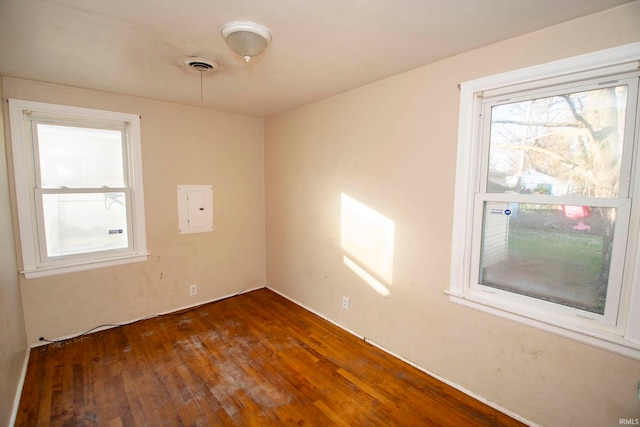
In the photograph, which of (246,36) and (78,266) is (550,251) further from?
(78,266)

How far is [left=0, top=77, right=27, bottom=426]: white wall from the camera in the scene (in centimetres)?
173

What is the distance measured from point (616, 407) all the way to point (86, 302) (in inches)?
162

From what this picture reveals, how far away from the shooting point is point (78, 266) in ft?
8.89

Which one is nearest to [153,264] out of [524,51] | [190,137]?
[190,137]

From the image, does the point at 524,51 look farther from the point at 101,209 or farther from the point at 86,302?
the point at 86,302

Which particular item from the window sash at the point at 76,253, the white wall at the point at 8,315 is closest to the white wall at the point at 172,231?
the window sash at the point at 76,253

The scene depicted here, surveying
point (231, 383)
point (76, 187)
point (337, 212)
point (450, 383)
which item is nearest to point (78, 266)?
point (76, 187)

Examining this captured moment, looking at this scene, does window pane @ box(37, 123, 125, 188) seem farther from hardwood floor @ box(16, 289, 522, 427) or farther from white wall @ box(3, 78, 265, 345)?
hardwood floor @ box(16, 289, 522, 427)

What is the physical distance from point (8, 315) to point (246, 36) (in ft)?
8.17

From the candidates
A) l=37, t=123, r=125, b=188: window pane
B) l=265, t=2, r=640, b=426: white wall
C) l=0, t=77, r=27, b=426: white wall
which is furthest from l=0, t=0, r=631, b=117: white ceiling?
l=0, t=77, r=27, b=426: white wall

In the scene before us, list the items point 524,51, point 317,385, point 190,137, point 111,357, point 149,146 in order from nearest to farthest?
point 524,51 → point 317,385 → point 111,357 → point 149,146 → point 190,137

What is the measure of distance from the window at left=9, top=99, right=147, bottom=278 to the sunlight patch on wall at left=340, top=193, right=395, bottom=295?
87.9 inches

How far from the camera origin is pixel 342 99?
2770mm

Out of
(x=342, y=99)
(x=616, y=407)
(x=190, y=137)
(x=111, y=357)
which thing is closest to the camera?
(x=616, y=407)
